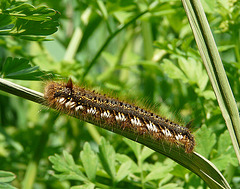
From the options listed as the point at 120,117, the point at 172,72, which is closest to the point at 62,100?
the point at 120,117

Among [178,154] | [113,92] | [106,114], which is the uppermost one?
[106,114]

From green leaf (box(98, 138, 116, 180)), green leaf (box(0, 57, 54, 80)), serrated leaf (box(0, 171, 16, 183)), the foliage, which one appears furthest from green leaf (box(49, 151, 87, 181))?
green leaf (box(0, 57, 54, 80))

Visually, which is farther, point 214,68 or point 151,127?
point 151,127

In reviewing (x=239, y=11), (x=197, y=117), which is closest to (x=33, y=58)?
(x=197, y=117)

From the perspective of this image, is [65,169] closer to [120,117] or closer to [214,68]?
[120,117]

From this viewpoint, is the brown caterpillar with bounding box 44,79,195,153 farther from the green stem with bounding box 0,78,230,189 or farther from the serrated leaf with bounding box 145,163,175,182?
the serrated leaf with bounding box 145,163,175,182

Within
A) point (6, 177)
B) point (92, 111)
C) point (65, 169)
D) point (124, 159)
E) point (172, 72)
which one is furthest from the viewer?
point (172, 72)
